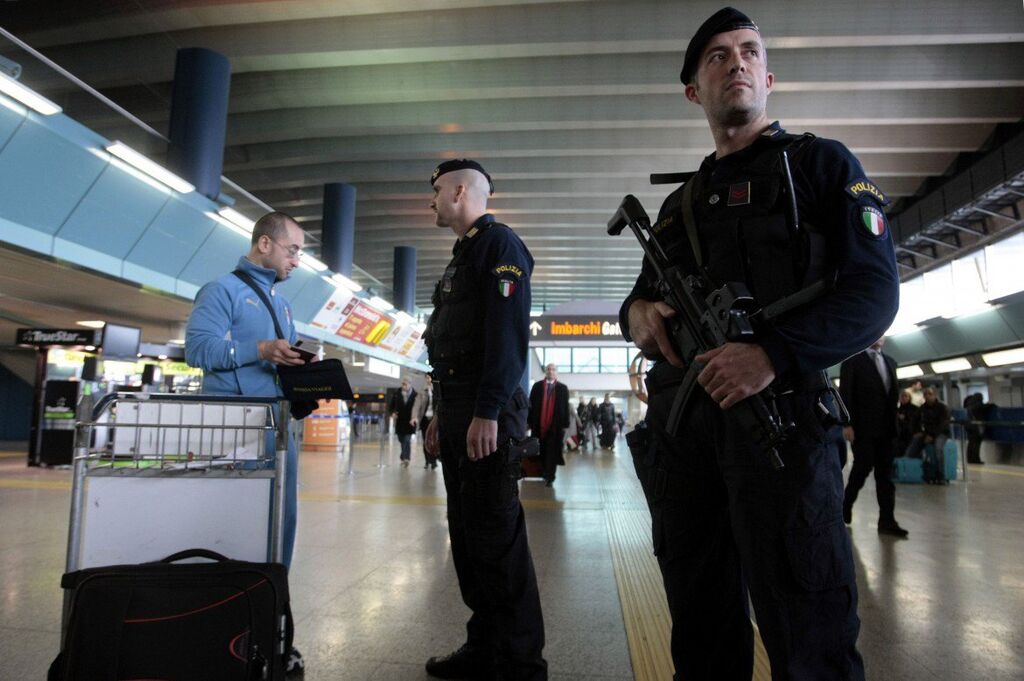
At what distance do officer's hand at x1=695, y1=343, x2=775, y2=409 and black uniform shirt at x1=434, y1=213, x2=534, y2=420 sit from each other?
3.07 ft

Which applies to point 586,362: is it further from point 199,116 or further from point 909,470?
point 199,116

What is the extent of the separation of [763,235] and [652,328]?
355mm

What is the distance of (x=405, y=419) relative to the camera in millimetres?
11539

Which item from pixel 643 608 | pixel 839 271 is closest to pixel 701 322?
pixel 839 271

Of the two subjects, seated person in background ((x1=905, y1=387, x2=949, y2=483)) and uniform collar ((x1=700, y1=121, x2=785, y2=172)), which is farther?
seated person in background ((x1=905, y1=387, x2=949, y2=483))

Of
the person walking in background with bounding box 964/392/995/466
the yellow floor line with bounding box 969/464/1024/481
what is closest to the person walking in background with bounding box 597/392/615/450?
the yellow floor line with bounding box 969/464/1024/481

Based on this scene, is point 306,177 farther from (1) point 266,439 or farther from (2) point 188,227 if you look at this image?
(1) point 266,439

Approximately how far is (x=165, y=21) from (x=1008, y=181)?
1281 cm

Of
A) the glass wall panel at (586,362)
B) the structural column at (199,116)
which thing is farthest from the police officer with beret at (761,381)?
the glass wall panel at (586,362)

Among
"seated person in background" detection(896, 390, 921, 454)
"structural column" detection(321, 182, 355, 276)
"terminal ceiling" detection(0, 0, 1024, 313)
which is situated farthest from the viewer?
"structural column" detection(321, 182, 355, 276)

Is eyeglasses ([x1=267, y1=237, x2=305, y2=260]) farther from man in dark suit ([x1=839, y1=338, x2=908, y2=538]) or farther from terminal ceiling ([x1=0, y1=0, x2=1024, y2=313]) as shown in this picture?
terminal ceiling ([x1=0, y1=0, x2=1024, y2=313])

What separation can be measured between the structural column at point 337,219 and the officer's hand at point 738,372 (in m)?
12.5

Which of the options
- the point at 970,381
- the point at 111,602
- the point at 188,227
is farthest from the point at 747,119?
the point at 970,381

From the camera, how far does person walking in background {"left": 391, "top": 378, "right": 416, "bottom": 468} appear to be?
11523 mm
